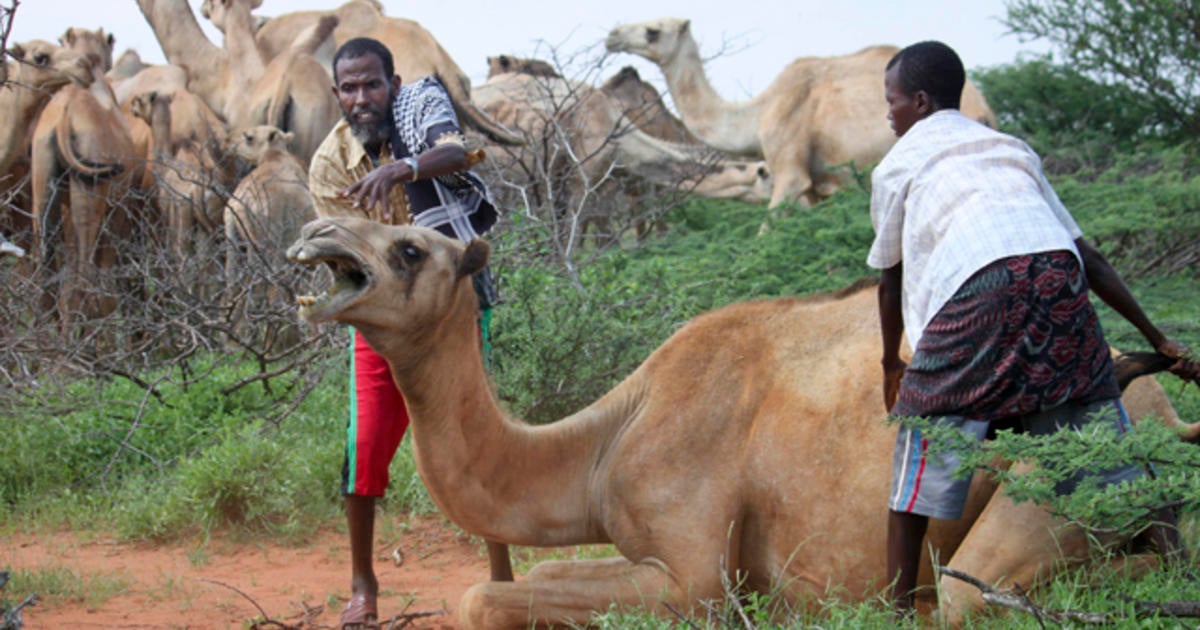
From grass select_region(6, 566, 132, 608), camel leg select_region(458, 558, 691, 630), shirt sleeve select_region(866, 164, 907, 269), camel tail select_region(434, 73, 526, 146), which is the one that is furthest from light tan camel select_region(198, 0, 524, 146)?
shirt sleeve select_region(866, 164, 907, 269)

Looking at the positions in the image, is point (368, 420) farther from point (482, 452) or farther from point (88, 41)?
point (88, 41)

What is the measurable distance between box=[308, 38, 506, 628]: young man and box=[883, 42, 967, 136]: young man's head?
1636 mm

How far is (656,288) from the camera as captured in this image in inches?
331

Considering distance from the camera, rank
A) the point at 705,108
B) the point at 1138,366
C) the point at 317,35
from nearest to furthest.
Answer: the point at 1138,366
the point at 705,108
the point at 317,35

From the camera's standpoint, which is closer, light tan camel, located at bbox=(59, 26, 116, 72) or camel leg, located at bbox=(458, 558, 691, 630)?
camel leg, located at bbox=(458, 558, 691, 630)

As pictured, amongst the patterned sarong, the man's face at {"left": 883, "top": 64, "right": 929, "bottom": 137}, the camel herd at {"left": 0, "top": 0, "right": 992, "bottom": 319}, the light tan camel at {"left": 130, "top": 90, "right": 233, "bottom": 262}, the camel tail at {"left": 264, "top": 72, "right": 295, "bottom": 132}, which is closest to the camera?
the patterned sarong

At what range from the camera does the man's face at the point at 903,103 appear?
4.11 metres

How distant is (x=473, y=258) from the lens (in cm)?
450

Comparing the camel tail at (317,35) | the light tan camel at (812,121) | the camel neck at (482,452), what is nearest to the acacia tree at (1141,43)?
the light tan camel at (812,121)

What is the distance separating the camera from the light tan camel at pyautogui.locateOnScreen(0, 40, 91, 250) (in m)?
10.3

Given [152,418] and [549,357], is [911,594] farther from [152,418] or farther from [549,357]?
[152,418]

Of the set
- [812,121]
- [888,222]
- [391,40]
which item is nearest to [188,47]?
[391,40]

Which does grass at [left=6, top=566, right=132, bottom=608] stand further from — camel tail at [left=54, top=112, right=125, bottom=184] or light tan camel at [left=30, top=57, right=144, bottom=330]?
camel tail at [left=54, top=112, right=125, bottom=184]

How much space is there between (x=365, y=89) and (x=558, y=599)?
2014 mm
